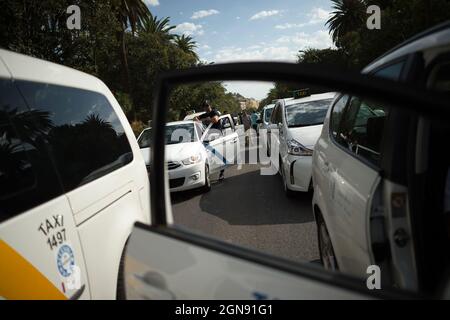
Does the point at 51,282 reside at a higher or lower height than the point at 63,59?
lower

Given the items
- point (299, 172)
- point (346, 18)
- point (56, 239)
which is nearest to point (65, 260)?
point (56, 239)

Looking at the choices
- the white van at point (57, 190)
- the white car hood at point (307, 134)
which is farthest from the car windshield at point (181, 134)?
the white van at point (57, 190)

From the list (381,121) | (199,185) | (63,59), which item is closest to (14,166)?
(381,121)

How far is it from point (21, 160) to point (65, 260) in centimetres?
58

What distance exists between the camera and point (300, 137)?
589cm

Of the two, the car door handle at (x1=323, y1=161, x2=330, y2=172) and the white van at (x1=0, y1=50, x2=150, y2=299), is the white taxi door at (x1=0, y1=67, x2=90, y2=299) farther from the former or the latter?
the car door handle at (x1=323, y1=161, x2=330, y2=172)

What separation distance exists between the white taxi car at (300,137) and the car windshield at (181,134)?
7.03 feet

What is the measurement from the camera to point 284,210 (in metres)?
5.57

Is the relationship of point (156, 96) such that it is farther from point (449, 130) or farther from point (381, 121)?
point (381, 121)

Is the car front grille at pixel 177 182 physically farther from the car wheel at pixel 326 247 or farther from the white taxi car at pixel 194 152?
the car wheel at pixel 326 247

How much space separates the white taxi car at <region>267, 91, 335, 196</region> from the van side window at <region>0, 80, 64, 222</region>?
3.97 meters

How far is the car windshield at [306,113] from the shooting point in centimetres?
652

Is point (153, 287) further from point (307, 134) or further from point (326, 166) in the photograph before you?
point (307, 134)

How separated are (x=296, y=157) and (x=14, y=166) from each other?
427 centimetres
